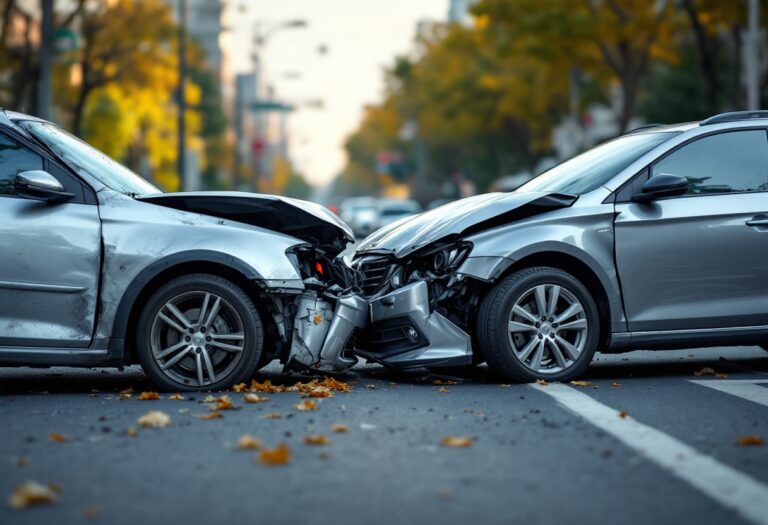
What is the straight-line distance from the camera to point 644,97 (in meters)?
55.8

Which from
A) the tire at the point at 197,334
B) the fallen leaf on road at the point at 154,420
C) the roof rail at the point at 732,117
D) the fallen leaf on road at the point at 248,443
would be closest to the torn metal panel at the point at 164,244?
the tire at the point at 197,334

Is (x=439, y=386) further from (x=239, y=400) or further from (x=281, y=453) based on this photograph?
(x=281, y=453)

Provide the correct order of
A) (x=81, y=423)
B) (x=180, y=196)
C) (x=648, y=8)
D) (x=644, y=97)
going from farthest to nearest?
(x=644, y=97), (x=648, y=8), (x=180, y=196), (x=81, y=423)

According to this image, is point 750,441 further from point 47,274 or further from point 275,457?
point 47,274

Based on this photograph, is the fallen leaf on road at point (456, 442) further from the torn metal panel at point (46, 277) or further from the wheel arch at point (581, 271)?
the torn metal panel at point (46, 277)

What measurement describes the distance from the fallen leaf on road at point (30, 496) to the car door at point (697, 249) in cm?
435

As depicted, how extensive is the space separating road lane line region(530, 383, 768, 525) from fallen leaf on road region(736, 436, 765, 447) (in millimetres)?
272

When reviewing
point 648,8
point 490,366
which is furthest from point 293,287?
point 648,8

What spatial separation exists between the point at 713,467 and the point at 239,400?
2890 mm

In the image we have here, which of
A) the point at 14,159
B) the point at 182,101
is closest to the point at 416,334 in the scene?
the point at 14,159

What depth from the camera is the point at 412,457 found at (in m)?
5.34

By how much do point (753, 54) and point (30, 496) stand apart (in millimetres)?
25141

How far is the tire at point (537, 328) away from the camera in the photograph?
300 inches

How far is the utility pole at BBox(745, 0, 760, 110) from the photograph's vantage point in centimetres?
2661
